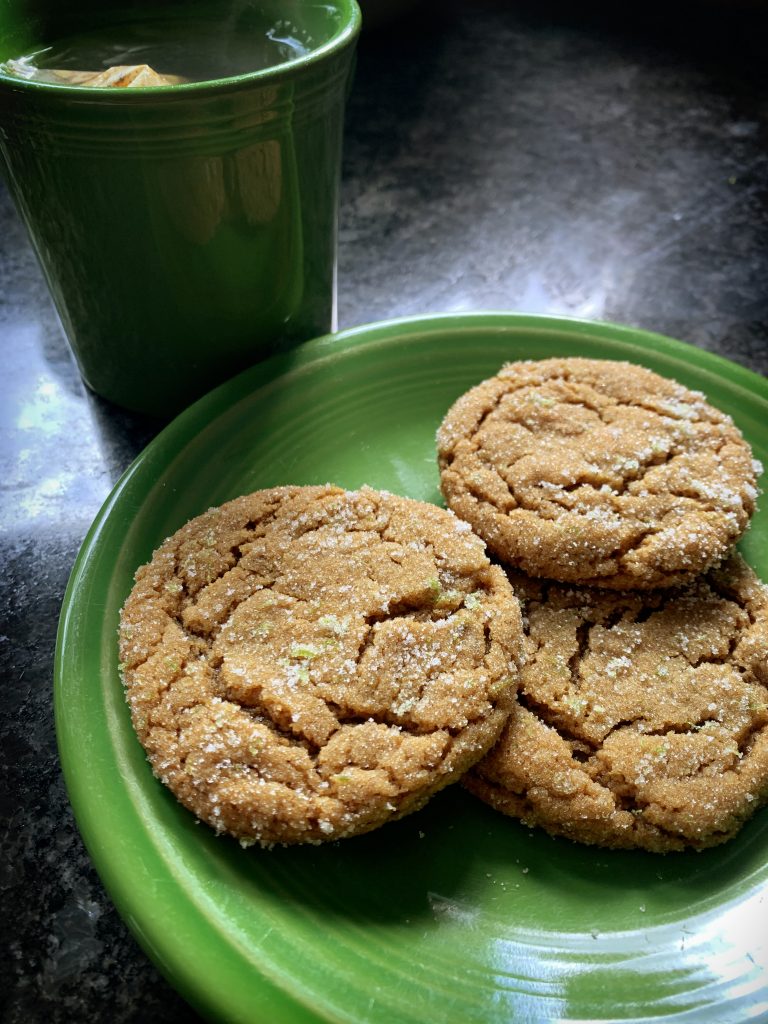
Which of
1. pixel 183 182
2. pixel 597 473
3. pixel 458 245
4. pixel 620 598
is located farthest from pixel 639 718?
pixel 458 245

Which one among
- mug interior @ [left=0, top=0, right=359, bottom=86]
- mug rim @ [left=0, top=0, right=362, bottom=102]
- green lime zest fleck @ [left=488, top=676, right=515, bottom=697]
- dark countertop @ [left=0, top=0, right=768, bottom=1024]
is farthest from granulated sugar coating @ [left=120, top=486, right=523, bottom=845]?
mug interior @ [left=0, top=0, right=359, bottom=86]

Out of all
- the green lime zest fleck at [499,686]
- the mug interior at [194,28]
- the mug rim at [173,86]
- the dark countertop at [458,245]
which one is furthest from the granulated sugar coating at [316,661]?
the mug interior at [194,28]

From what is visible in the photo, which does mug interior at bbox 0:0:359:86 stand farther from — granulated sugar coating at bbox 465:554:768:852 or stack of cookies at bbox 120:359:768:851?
granulated sugar coating at bbox 465:554:768:852

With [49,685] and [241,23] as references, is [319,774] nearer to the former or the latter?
[49,685]

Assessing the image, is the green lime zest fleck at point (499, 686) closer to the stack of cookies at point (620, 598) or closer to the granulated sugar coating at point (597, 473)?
the stack of cookies at point (620, 598)

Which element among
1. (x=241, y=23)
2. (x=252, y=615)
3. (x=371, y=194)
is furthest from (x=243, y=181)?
(x=371, y=194)

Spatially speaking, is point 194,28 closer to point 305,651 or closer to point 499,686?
point 305,651
